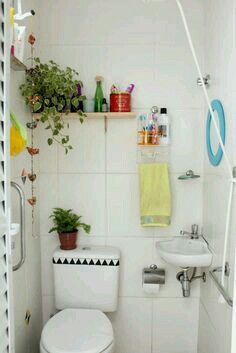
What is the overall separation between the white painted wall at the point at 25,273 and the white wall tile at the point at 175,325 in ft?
2.57

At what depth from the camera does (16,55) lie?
1.45 meters

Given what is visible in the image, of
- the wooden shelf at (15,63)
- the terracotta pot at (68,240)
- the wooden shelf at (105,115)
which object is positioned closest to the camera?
the wooden shelf at (15,63)

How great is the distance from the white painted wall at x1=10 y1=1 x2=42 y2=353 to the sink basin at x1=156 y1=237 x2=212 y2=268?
78 cm

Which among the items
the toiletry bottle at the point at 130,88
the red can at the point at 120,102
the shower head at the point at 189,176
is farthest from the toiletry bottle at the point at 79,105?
the shower head at the point at 189,176

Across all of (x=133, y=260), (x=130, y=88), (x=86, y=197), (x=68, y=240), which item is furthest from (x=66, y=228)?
(x=130, y=88)

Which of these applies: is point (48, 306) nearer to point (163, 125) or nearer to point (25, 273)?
point (25, 273)

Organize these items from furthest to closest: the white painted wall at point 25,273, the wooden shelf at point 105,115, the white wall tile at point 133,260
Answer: the white wall tile at point 133,260, the wooden shelf at point 105,115, the white painted wall at point 25,273

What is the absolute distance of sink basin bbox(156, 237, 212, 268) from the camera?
1.76 metres

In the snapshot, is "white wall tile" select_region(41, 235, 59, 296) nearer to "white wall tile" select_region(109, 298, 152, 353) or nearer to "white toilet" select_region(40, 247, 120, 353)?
"white toilet" select_region(40, 247, 120, 353)

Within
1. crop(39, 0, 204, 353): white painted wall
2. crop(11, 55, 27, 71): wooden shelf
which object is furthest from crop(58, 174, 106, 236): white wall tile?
crop(11, 55, 27, 71): wooden shelf

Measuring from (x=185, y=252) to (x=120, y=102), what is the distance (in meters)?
0.99

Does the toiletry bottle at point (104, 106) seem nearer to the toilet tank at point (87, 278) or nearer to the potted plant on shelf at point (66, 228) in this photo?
the potted plant on shelf at point (66, 228)

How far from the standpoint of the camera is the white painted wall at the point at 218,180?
4.70ft

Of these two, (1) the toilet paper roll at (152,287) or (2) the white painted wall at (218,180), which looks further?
(1) the toilet paper roll at (152,287)
